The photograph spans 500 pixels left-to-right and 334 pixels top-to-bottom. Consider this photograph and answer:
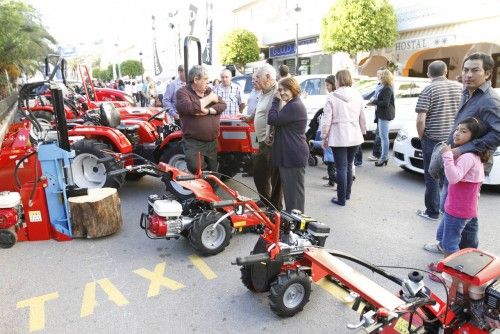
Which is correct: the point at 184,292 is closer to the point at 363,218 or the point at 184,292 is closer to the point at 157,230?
the point at 157,230

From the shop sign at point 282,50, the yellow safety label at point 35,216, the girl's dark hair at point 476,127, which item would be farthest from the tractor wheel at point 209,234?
the shop sign at point 282,50

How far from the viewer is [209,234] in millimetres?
3861

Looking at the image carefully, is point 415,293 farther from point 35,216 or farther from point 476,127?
point 35,216

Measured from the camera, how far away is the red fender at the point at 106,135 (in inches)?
218

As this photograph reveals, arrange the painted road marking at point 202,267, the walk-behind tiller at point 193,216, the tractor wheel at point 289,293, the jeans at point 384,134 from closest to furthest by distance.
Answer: the tractor wheel at point 289,293 < the painted road marking at point 202,267 < the walk-behind tiller at point 193,216 < the jeans at point 384,134

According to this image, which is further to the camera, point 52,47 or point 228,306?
point 52,47

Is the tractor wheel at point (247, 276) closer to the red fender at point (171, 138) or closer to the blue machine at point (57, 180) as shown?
the blue machine at point (57, 180)

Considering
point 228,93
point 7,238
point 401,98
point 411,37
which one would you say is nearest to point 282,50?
point 411,37

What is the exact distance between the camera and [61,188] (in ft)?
13.9

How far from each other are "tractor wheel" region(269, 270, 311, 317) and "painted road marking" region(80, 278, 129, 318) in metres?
1.23

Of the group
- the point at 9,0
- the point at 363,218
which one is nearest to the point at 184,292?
the point at 363,218

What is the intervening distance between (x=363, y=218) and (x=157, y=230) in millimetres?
2575

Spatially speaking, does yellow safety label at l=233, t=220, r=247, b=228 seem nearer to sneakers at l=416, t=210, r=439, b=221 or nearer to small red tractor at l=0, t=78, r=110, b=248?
small red tractor at l=0, t=78, r=110, b=248

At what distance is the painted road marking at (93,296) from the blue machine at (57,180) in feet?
3.69
